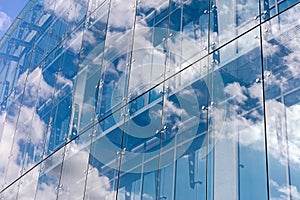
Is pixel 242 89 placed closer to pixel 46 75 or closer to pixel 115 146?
→ pixel 115 146

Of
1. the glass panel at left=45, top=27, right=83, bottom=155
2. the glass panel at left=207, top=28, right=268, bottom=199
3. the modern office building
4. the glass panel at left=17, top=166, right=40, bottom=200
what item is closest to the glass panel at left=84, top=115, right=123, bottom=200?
the modern office building

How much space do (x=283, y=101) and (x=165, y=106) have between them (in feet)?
5.91

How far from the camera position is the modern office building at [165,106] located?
5.02 metres

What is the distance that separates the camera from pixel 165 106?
21.1 feet

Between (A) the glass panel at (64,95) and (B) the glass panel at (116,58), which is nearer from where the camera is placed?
(B) the glass panel at (116,58)

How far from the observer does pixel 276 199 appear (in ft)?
15.1

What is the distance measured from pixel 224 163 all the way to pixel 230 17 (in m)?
1.71

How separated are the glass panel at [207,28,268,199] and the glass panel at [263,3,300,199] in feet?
0.30

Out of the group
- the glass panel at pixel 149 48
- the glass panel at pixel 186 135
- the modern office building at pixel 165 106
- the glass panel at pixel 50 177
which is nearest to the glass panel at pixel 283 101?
the modern office building at pixel 165 106

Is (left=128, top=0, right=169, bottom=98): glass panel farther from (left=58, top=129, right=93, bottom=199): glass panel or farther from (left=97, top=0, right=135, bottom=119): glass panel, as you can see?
(left=58, top=129, right=93, bottom=199): glass panel

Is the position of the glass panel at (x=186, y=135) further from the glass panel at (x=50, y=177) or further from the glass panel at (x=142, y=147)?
the glass panel at (x=50, y=177)

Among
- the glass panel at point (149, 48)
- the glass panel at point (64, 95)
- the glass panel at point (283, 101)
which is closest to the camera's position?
the glass panel at point (283, 101)

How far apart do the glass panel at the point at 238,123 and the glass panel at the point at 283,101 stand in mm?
91

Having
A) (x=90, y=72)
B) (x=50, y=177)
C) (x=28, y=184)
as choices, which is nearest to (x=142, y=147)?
(x=90, y=72)
